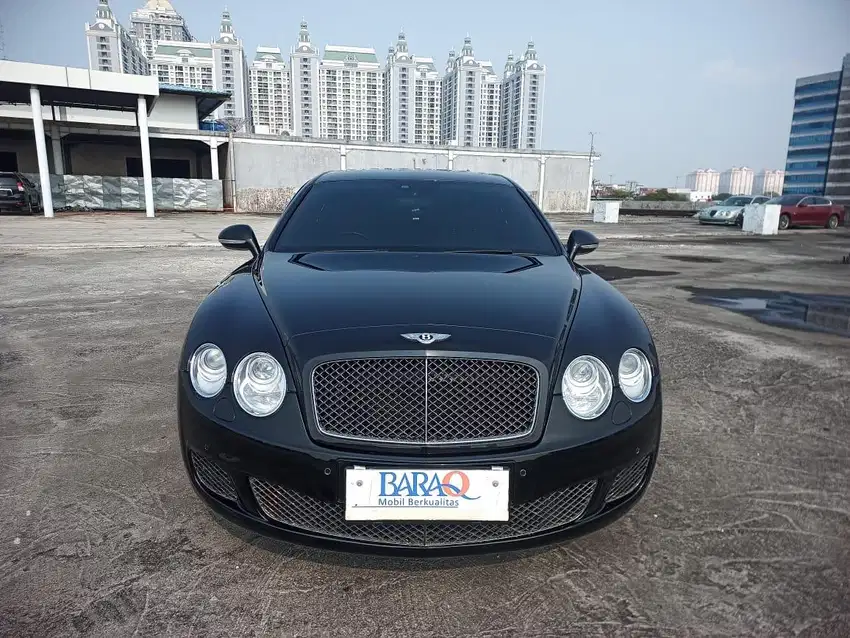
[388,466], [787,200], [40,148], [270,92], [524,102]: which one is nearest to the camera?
[388,466]

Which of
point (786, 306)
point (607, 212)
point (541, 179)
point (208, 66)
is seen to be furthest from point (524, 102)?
point (786, 306)

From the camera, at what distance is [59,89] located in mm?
23875

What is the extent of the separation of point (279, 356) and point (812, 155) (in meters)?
140

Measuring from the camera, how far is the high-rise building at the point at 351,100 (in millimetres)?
101750

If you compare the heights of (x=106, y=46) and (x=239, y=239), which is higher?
(x=106, y=46)

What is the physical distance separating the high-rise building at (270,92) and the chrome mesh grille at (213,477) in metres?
114

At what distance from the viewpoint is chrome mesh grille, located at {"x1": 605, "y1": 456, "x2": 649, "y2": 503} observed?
2.04 metres

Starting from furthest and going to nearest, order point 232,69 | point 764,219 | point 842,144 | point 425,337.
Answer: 1. point 232,69
2. point 842,144
3. point 764,219
4. point 425,337

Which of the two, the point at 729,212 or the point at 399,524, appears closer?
the point at 399,524

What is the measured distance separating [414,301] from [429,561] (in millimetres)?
941

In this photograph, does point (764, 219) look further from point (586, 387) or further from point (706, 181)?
point (706, 181)

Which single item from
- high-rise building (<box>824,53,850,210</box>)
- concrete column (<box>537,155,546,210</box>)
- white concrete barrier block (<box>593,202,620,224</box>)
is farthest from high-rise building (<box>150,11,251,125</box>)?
high-rise building (<box>824,53,850,210</box>)

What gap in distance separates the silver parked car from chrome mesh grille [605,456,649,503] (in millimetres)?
26952

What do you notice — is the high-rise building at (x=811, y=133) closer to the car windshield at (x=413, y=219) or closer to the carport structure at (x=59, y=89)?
the carport structure at (x=59, y=89)
